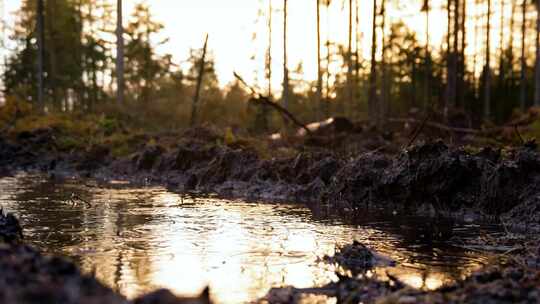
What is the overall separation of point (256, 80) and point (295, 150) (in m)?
31.9

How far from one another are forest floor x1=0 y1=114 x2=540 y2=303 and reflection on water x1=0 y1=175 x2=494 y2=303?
25.3 inches

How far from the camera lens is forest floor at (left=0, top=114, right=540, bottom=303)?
19.8ft

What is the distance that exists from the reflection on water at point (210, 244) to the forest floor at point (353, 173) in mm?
643

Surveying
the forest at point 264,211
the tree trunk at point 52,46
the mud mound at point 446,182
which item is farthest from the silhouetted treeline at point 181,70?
the mud mound at point 446,182

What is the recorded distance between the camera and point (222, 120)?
35.1 m

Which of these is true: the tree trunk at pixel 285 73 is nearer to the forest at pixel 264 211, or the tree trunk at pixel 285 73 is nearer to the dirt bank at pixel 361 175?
the forest at pixel 264 211

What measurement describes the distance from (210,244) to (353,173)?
6.12 m

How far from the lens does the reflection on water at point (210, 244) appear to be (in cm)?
665

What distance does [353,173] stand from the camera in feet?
46.1

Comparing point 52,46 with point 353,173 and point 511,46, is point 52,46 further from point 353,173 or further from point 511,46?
point 511,46

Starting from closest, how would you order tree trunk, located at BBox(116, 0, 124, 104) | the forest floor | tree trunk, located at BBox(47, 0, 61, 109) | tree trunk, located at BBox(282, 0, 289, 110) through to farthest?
1. the forest floor
2. tree trunk, located at BBox(116, 0, 124, 104)
3. tree trunk, located at BBox(282, 0, 289, 110)
4. tree trunk, located at BBox(47, 0, 61, 109)

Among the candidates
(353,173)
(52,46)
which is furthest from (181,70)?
(353,173)

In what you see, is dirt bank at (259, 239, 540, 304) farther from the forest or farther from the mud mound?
the mud mound

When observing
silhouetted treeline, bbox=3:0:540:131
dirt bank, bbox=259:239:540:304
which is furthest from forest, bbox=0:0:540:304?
silhouetted treeline, bbox=3:0:540:131
